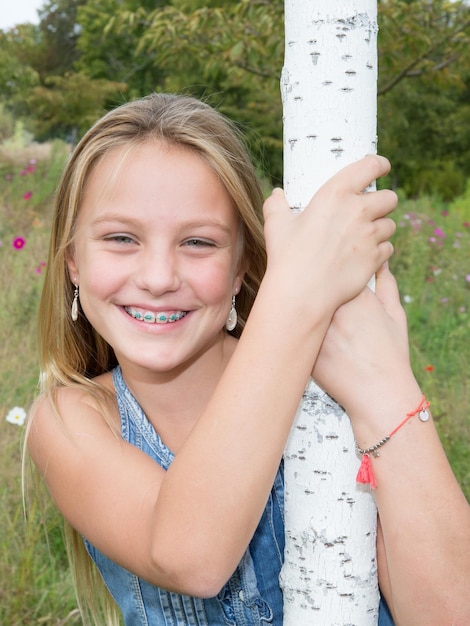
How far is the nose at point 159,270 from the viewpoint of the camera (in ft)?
4.93

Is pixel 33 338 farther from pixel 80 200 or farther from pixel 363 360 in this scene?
pixel 363 360

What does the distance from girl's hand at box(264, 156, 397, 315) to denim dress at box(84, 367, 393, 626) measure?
2.16 ft

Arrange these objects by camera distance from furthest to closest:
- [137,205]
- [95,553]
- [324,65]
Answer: [95,553], [137,205], [324,65]

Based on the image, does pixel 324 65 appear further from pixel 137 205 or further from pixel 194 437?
pixel 194 437

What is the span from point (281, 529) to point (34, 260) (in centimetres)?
399

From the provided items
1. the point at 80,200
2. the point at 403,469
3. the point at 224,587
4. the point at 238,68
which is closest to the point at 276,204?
the point at 403,469

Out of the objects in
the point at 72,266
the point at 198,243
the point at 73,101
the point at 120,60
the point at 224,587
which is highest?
the point at 198,243

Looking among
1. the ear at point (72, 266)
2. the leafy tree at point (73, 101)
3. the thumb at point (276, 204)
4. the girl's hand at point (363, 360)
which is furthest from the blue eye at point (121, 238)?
the leafy tree at point (73, 101)

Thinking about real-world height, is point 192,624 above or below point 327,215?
below

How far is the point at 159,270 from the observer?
150 centimetres

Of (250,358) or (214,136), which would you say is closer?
(250,358)

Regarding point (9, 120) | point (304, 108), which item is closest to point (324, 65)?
point (304, 108)

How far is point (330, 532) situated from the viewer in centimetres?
126

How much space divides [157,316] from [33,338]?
2.95 m
